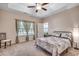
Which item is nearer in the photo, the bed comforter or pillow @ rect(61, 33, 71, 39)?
the bed comforter

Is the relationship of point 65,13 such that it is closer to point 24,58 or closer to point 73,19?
point 73,19

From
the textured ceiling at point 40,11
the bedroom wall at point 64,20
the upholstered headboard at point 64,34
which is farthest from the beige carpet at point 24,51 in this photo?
the textured ceiling at point 40,11

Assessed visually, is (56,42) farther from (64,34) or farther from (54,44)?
(64,34)

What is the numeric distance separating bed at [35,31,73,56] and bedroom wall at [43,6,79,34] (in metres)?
0.13

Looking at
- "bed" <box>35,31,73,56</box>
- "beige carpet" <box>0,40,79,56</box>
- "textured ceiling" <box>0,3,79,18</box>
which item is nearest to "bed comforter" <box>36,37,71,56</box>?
"bed" <box>35,31,73,56</box>

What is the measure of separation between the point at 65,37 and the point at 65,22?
357mm

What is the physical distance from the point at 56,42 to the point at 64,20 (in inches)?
22.0

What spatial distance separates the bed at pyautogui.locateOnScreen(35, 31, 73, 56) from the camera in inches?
57.9

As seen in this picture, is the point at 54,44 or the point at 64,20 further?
the point at 64,20

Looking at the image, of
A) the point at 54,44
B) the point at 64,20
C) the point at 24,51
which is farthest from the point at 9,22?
the point at 64,20

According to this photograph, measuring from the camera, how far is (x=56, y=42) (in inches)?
60.6

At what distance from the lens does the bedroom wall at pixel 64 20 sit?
1562 millimetres

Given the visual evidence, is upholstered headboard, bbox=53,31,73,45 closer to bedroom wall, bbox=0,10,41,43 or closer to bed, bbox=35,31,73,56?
bed, bbox=35,31,73,56

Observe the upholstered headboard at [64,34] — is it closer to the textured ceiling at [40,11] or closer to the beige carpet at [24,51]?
the beige carpet at [24,51]
